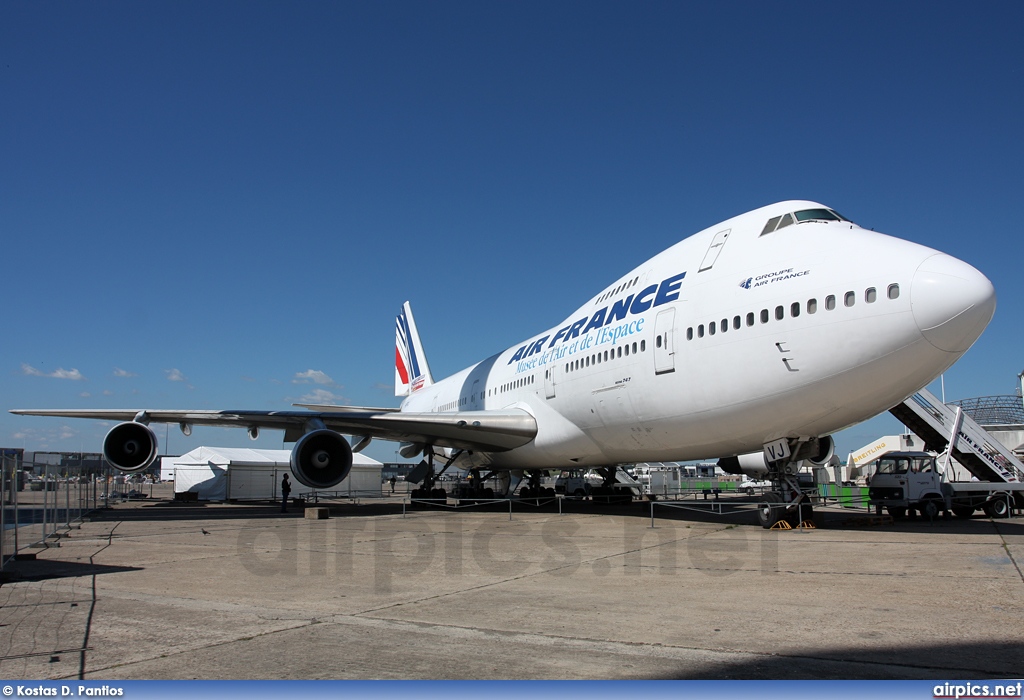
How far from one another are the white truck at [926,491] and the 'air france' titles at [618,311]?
753cm

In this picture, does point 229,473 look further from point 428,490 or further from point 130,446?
point 428,490

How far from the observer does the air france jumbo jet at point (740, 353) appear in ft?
32.2

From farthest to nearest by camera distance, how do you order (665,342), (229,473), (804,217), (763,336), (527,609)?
(229,473)
(665,342)
(804,217)
(763,336)
(527,609)

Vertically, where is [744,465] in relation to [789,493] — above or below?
above

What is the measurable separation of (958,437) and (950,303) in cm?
1109

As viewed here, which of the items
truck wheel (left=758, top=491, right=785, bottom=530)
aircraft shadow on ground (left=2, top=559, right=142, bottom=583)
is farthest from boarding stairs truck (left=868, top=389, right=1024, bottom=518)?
aircraft shadow on ground (left=2, top=559, right=142, bottom=583)

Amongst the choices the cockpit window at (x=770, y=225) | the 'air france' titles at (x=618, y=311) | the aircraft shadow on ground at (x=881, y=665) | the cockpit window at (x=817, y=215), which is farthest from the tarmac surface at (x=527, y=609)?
the cockpit window at (x=817, y=215)

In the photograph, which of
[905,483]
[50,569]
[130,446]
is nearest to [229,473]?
[130,446]

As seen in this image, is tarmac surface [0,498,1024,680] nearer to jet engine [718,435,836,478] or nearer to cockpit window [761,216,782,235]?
jet engine [718,435,836,478]

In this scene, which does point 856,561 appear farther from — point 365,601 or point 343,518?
point 343,518

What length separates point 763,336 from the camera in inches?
437

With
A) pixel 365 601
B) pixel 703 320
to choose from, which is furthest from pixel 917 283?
pixel 365 601

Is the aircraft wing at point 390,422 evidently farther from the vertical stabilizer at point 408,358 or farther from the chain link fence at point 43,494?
the vertical stabilizer at point 408,358

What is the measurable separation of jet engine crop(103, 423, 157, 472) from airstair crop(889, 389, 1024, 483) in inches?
789
